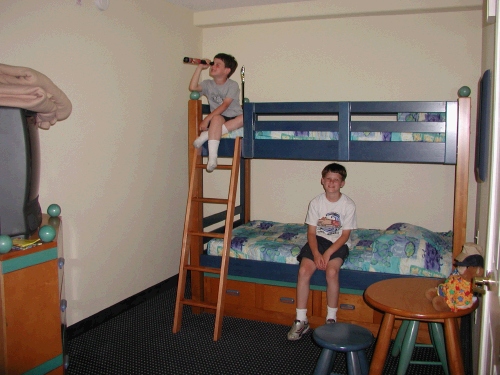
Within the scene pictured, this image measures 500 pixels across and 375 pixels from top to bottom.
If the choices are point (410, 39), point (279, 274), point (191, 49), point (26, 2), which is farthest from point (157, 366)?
point (410, 39)

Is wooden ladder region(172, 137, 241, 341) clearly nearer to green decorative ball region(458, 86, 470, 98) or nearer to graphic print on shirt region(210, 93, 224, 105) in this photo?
graphic print on shirt region(210, 93, 224, 105)

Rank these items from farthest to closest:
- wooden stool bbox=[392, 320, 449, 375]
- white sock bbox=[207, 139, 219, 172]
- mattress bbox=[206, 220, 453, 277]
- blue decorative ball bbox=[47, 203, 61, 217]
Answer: white sock bbox=[207, 139, 219, 172], mattress bbox=[206, 220, 453, 277], blue decorative ball bbox=[47, 203, 61, 217], wooden stool bbox=[392, 320, 449, 375]

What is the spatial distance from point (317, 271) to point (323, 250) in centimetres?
16

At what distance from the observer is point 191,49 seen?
4391mm

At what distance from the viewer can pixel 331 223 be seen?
3.29 metres

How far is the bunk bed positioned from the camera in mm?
2891

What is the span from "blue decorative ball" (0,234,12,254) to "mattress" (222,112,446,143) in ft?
6.16

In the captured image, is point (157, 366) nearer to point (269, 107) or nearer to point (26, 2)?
point (269, 107)

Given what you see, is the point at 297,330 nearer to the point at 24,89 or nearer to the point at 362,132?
the point at 362,132

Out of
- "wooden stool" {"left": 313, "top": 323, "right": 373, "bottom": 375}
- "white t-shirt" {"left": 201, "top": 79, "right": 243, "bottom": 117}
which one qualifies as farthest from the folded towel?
"wooden stool" {"left": 313, "top": 323, "right": 373, "bottom": 375}

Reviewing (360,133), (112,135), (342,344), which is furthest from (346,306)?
(112,135)

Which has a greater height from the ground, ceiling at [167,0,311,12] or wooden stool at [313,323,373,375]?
ceiling at [167,0,311,12]

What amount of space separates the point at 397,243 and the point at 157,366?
5.92 ft

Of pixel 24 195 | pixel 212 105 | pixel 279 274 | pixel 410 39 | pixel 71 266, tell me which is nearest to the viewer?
pixel 24 195
